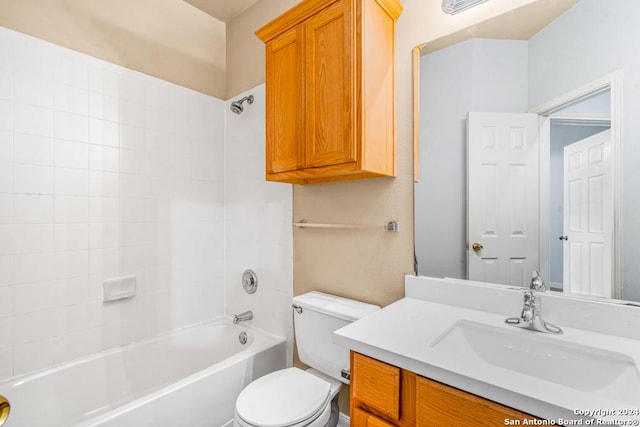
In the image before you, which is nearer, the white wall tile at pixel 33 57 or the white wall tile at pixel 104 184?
the white wall tile at pixel 33 57

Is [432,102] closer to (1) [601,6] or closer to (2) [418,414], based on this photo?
(1) [601,6]

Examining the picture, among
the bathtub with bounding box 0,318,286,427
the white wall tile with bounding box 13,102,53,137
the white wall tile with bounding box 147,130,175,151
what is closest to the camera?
the bathtub with bounding box 0,318,286,427

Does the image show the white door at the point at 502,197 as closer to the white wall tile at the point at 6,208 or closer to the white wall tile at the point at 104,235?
the white wall tile at the point at 104,235

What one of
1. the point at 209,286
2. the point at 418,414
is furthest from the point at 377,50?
the point at 209,286

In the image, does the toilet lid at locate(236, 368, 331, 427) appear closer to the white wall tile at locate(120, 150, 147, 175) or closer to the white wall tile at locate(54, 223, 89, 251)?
the white wall tile at locate(54, 223, 89, 251)

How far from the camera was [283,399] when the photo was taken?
1260 mm

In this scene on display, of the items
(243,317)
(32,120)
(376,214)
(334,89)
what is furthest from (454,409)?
(32,120)

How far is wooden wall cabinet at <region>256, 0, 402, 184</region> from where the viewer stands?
124 centimetres

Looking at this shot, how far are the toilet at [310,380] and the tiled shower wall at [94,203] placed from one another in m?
0.84

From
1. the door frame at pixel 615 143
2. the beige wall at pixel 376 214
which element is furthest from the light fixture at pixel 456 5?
the door frame at pixel 615 143

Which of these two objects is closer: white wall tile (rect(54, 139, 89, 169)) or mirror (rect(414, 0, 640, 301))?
mirror (rect(414, 0, 640, 301))

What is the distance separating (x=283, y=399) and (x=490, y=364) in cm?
82

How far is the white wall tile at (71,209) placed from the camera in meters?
1.60

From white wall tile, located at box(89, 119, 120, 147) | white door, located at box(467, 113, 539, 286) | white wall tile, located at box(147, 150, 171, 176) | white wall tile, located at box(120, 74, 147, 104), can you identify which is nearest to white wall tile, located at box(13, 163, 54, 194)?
white wall tile, located at box(89, 119, 120, 147)
